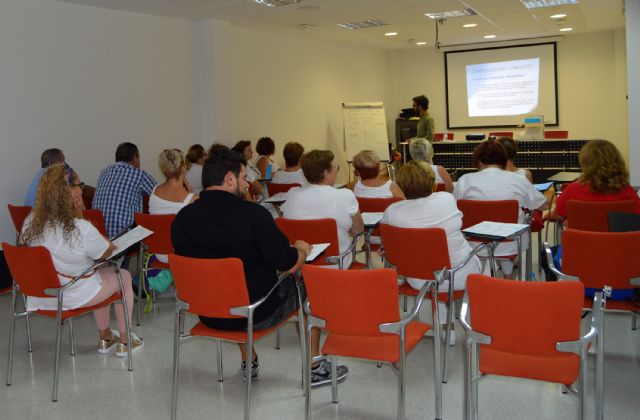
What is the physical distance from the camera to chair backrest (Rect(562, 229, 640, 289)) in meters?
3.18

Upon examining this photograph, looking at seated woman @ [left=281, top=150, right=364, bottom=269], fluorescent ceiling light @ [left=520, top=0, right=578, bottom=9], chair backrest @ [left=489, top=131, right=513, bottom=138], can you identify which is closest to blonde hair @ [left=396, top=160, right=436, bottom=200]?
seated woman @ [left=281, top=150, right=364, bottom=269]

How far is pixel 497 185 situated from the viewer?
4848mm

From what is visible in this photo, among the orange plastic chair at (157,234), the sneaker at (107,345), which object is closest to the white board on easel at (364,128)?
the orange plastic chair at (157,234)

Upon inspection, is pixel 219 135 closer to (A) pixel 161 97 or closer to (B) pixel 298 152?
(A) pixel 161 97

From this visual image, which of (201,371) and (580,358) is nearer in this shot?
(580,358)

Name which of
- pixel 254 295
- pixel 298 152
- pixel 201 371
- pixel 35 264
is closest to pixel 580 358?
pixel 254 295

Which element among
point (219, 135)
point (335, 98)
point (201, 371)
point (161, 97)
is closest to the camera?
point (201, 371)

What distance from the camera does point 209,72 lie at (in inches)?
353

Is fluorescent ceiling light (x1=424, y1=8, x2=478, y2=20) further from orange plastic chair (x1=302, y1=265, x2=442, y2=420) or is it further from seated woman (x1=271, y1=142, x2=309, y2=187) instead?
orange plastic chair (x1=302, y1=265, x2=442, y2=420)

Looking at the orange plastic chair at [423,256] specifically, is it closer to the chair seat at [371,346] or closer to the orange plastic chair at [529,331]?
the chair seat at [371,346]

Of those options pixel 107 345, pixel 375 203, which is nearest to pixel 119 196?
pixel 107 345

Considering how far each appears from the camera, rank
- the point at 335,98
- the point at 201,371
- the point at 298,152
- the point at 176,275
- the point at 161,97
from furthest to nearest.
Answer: the point at 335,98
the point at 161,97
the point at 298,152
the point at 201,371
the point at 176,275

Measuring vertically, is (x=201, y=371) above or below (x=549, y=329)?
below

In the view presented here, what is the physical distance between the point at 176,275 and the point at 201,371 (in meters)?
1.04
